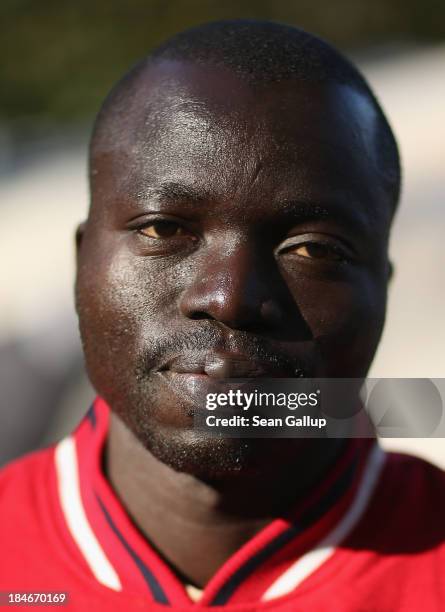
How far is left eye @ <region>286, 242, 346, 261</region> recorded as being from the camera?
1196mm

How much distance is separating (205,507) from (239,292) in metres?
0.38

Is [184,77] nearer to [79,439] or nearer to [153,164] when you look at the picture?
[153,164]

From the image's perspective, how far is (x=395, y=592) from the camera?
1.26 meters

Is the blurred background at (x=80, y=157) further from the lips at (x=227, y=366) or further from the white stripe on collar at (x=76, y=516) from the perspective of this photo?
the lips at (x=227, y=366)

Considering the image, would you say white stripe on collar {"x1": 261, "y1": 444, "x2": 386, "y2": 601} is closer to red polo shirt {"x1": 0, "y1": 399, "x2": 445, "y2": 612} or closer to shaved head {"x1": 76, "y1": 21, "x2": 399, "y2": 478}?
red polo shirt {"x1": 0, "y1": 399, "x2": 445, "y2": 612}

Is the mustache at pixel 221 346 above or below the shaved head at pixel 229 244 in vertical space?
below

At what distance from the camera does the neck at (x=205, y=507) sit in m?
1.29

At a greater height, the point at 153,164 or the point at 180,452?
the point at 153,164

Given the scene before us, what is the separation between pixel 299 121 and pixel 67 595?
2.59 ft

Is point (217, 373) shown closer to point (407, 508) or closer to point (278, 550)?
point (278, 550)

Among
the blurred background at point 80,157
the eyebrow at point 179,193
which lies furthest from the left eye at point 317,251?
the blurred background at point 80,157

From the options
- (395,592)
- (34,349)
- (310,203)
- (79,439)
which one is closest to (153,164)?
(310,203)

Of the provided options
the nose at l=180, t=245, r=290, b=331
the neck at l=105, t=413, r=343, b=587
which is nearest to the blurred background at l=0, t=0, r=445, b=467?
the neck at l=105, t=413, r=343, b=587

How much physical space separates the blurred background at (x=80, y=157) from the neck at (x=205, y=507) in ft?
3.44
